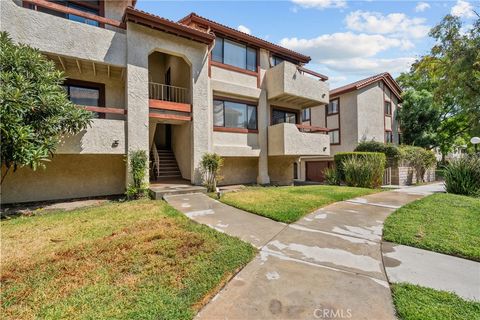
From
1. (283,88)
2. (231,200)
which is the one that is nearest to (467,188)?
(283,88)

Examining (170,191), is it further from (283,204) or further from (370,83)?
(370,83)

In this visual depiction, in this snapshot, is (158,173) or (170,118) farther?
(158,173)

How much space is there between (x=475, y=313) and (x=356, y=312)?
4.48 ft

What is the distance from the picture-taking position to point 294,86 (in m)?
13.3

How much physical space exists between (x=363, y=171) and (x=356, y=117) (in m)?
9.04

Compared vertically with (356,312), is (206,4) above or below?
above

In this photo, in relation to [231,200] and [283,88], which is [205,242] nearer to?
[231,200]

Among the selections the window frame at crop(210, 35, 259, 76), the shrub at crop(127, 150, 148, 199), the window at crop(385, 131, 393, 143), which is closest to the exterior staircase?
the shrub at crop(127, 150, 148, 199)

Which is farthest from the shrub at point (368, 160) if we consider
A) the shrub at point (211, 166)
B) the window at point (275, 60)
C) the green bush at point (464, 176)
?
the shrub at point (211, 166)

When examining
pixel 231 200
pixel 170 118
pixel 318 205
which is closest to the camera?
pixel 318 205

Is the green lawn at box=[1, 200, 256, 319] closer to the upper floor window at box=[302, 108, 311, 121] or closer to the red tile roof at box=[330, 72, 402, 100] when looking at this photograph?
the red tile roof at box=[330, 72, 402, 100]

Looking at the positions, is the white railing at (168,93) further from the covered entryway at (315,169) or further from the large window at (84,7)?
the covered entryway at (315,169)

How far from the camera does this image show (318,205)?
7.70m

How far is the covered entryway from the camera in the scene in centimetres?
2212
